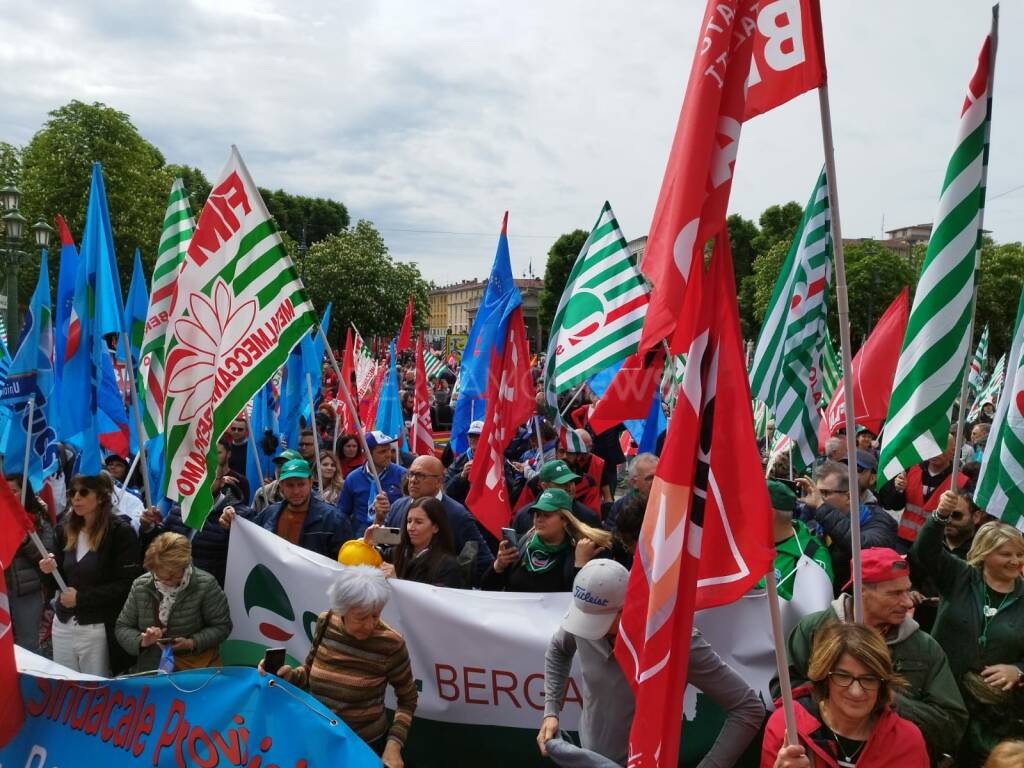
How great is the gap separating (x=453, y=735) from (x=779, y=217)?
223ft

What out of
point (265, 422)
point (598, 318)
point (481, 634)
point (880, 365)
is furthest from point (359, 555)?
point (265, 422)

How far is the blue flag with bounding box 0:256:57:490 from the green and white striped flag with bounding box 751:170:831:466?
5.93 metres

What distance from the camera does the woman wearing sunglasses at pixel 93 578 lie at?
18.0 ft

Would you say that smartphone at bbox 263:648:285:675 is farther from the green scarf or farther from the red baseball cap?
the red baseball cap

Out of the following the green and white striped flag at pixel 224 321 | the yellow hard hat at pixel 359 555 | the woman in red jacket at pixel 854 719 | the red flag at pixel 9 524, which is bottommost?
the woman in red jacket at pixel 854 719

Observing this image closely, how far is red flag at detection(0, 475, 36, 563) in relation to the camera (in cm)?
433

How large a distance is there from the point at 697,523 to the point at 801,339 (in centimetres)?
437

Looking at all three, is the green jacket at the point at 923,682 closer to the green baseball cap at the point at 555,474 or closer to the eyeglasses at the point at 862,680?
the eyeglasses at the point at 862,680

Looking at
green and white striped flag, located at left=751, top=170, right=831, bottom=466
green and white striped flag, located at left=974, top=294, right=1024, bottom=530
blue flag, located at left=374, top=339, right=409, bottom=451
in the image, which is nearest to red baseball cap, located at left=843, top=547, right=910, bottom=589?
green and white striped flag, located at left=974, top=294, right=1024, bottom=530

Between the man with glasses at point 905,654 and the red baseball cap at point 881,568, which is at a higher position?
the red baseball cap at point 881,568

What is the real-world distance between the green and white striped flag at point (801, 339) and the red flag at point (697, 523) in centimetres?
399

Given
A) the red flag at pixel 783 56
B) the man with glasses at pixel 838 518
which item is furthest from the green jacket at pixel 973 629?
the red flag at pixel 783 56

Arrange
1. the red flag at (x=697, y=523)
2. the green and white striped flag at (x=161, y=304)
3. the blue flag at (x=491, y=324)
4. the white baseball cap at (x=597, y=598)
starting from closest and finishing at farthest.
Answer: the red flag at (x=697, y=523) < the white baseball cap at (x=597, y=598) < the green and white striped flag at (x=161, y=304) < the blue flag at (x=491, y=324)

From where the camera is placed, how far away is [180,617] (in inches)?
199
